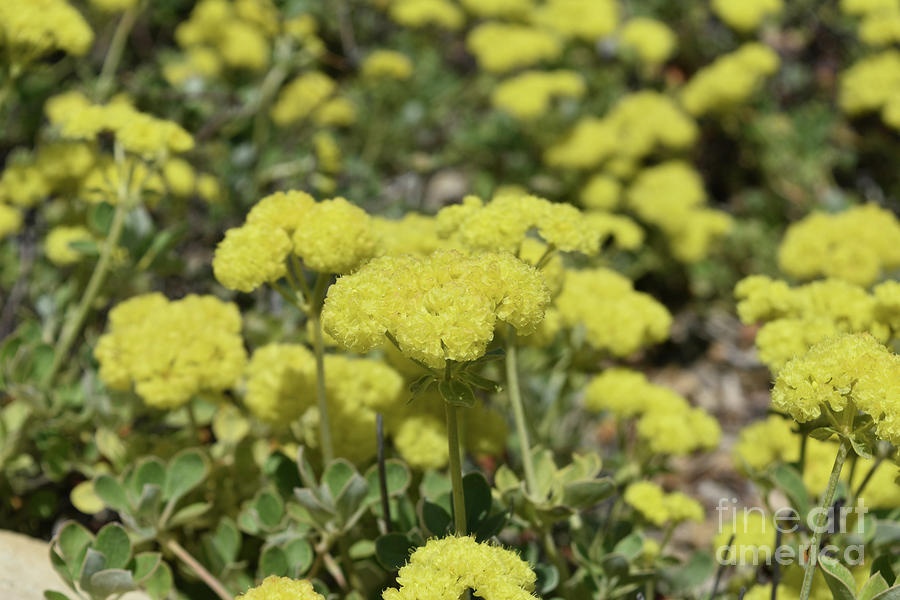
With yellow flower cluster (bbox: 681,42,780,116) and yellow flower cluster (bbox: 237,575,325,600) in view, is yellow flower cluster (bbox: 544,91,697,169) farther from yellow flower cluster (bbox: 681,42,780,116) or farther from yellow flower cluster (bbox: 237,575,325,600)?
yellow flower cluster (bbox: 237,575,325,600)

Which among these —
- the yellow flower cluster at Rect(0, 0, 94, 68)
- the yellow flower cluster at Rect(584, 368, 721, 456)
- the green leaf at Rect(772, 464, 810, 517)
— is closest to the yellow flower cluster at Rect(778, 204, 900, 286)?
the yellow flower cluster at Rect(584, 368, 721, 456)

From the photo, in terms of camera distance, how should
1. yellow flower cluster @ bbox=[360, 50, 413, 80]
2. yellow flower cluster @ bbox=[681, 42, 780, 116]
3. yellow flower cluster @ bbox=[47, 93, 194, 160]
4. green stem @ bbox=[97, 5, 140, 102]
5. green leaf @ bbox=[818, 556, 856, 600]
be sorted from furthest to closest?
yellow flower cluster @ bbox=[681, 42, 780, 116] < yellow flower cluster @ bbox=[360, 50, 413, 80] < green stem @ bbox=[97, 5, 140, 102] < yellow flower cluster @ bbox=[47, 93, 194, 160] < green leaf @ bbox=[818, 556, 856, 600]

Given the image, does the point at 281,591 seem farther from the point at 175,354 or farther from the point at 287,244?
the point at 175,354

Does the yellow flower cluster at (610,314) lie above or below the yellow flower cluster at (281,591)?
below

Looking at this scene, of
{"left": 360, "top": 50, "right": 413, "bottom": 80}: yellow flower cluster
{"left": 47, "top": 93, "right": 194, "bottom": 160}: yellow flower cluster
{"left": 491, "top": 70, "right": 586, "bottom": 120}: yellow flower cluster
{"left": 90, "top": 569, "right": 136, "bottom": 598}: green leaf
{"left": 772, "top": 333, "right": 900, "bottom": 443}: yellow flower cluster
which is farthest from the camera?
{"left": 360, "top": 50, "right": 413, "bottom": 80}: yellow flower cluster

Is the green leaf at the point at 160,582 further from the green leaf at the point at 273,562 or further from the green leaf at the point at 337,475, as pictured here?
the green leaf at the point at 337,475

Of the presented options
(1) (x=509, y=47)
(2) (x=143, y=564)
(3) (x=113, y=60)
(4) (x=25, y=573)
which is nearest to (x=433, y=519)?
(2) (x=143, y=564)

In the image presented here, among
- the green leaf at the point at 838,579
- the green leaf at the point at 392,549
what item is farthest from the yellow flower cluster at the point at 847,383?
the green leaf at the point at 392,549
